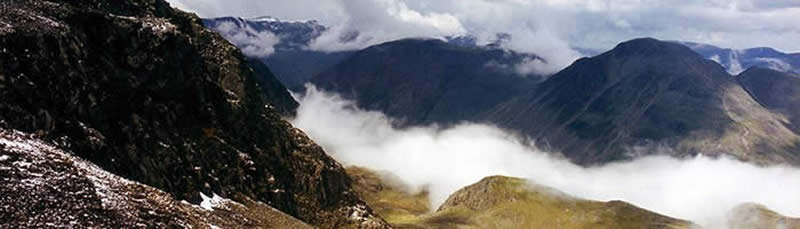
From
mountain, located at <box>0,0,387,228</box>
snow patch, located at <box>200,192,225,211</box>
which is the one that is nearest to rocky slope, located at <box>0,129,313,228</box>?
mountain, located at <box>0,0,387,228</box>

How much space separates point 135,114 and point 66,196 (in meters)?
45.2

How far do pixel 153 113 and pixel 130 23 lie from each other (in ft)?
48.9

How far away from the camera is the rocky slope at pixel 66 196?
52.1 m

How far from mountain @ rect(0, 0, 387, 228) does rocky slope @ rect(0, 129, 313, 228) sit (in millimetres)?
216

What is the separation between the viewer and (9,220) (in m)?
49.5

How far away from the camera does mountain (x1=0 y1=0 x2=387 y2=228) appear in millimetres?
72688

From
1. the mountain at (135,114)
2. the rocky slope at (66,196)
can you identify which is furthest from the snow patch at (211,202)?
the rocky slope at (66,196)

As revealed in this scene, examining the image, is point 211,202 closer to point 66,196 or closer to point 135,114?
point 135,114

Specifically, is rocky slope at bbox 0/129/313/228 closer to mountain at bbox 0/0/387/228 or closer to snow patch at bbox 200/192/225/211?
mountain at bbox 0/0/387/228

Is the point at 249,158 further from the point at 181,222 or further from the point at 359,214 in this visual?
the point at 181,222

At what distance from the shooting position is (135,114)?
99.2m

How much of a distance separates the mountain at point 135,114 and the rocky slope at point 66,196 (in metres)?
0.22

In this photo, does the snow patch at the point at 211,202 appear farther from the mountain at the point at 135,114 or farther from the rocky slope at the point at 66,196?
the rocky slope at the point at 66,196

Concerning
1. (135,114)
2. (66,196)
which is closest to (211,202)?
(135,114)
